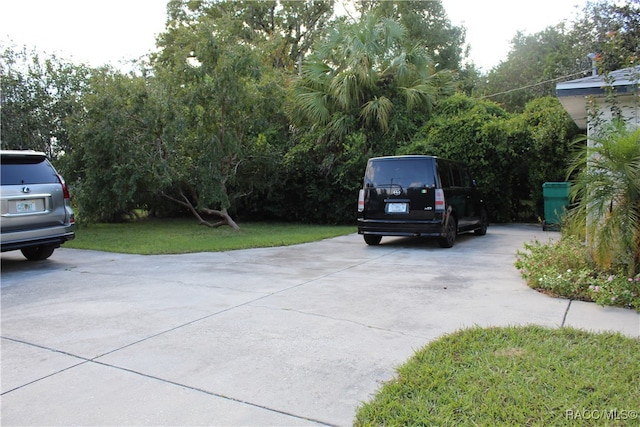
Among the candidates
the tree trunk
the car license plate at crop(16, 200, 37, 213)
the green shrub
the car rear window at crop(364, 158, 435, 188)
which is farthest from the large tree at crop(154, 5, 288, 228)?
the green shrub

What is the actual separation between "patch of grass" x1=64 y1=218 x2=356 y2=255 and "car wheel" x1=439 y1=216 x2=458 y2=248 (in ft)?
10.0

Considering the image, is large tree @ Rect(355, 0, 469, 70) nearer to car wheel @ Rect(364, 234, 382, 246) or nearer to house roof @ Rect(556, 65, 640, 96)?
car wheel @ Rect(364, 234, 382, 246)

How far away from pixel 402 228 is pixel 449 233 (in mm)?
976

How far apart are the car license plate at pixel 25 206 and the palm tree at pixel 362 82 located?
870cm

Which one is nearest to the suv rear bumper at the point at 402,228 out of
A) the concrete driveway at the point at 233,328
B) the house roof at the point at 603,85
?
the concrete driveway at the point at 233,328

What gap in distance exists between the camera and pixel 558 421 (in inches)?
101

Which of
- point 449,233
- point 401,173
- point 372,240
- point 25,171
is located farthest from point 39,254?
point 449,233

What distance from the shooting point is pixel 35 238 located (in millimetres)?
7062

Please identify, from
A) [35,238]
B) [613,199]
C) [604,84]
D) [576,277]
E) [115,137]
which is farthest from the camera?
[115,137]

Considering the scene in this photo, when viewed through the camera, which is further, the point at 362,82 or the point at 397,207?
the point at 362,82

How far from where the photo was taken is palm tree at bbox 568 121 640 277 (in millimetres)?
4949

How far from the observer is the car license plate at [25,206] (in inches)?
270

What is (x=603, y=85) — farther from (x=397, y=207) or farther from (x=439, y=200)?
(x=397, y=207)

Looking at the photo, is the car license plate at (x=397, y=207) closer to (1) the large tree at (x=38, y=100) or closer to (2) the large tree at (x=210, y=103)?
(2) the large tree at (x=210, y=103)
